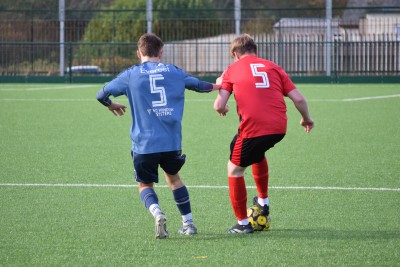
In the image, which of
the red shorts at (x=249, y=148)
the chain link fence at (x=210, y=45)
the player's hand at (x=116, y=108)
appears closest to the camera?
the red shorts at (x=249, y=148)

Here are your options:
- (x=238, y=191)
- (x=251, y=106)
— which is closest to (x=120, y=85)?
(x=251, y=106)

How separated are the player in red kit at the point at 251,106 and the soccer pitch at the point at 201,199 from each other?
1.47ft

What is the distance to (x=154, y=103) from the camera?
632 cm

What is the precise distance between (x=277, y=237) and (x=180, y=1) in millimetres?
39092

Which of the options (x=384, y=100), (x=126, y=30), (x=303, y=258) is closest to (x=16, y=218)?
(x=303, y=258)

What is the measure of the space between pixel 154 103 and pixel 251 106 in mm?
766

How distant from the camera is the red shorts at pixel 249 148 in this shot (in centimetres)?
647

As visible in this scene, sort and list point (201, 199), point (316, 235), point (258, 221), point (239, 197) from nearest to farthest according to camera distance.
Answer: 1. point (316, 235)
2. point (239, 197)
3. point (258, 221)
4. point (201, 199)

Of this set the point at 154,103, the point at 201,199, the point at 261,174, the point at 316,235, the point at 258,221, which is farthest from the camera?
the point at 201,199

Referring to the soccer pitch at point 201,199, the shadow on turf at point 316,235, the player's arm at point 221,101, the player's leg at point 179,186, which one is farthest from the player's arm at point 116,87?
the shadow on turf at point 316,235

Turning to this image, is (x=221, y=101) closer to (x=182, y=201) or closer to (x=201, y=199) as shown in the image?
(x=182, y=201)

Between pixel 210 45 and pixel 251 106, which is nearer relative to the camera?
pixel 251 106

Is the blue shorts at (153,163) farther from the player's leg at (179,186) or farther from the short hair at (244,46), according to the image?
the short hair at (244,46)

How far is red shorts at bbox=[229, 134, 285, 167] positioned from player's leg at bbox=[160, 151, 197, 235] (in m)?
0.42
